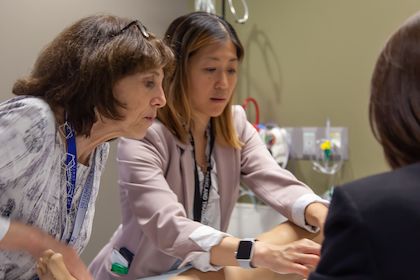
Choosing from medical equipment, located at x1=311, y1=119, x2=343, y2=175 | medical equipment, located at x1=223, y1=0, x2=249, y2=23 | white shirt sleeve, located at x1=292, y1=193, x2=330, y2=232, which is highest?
medical equipment, located at x1=223, y1=0, x2=249, y2=23

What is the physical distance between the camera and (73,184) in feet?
3.75

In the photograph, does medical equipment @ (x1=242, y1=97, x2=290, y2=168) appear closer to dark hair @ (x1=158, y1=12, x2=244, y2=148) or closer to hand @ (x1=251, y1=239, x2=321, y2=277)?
dark hair @ (x1=158, y1=12, x2=244, y2=148)

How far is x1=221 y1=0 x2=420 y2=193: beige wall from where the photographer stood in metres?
2.18

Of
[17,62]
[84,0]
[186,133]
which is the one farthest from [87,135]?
[84,0]

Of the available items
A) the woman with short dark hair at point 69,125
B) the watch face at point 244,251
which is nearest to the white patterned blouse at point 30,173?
the woman with short dark hair at point 69,125

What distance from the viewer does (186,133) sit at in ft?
4.85

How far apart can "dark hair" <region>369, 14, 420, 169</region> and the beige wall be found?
1.48 m

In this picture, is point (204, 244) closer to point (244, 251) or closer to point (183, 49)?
point (244, 251)

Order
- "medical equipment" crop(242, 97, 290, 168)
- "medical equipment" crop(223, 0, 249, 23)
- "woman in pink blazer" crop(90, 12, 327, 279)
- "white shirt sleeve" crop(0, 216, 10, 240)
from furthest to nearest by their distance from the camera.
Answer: "medical equipment" crop(223, 0, 249, 23) → "medical equipment" crop(242, 97, 290, 168) → "woman in pink blazer" crop(90, 12, 327, 279) → "white shirt sleeve" crop(0, 216, 10, 240)

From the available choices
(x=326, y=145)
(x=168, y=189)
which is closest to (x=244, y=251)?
(x=168, y=189)

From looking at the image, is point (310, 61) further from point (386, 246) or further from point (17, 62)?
point (386, 246)

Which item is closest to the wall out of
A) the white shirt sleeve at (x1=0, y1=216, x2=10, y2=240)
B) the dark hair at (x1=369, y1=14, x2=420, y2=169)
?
the white shirt sleeve at (x1=0, y1=216, x2=10, y2=240)

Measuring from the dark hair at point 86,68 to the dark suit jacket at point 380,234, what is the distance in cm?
71

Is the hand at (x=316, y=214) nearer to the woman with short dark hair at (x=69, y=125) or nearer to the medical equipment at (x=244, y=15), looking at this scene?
the woman with short dark hair at (x=69, y=125)
